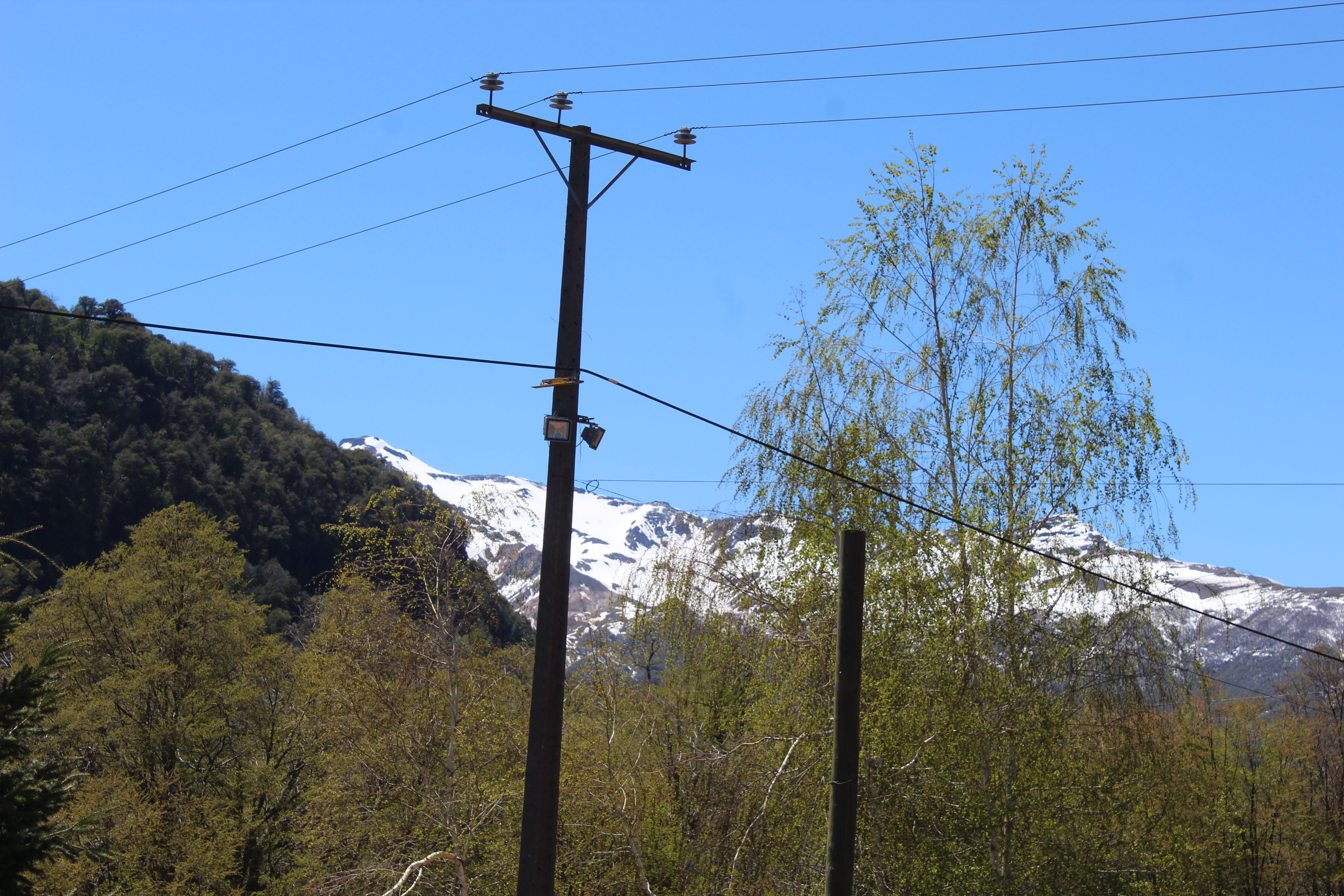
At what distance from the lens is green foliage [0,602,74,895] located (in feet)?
33.1

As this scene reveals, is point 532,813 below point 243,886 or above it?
above

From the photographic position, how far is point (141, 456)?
8644 cm

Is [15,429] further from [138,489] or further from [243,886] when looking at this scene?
[243,886]

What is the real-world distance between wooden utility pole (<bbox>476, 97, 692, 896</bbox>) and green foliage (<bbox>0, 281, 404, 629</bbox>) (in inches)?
2690

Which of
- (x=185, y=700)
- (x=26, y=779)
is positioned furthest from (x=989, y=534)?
(x=185, y=700)

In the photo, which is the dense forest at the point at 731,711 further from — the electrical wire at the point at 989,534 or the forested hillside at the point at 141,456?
the forested hillside at the point at 141,456

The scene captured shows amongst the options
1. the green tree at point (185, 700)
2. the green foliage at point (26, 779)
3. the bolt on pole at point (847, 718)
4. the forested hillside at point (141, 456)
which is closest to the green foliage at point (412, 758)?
the green tree at point (185, 700)

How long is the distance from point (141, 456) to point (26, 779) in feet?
274

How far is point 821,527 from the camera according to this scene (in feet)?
44.1

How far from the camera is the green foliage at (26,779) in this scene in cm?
1009

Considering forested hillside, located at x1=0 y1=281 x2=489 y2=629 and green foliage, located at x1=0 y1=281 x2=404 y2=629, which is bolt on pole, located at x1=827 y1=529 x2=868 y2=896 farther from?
green foliage, located at x1=0 y1=281 x2=404 y2=629

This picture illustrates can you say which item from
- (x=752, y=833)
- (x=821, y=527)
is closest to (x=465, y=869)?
(x=752, y=833)

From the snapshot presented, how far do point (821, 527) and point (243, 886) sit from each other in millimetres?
21016

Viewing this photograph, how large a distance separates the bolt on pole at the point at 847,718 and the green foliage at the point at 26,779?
23.0 feet
